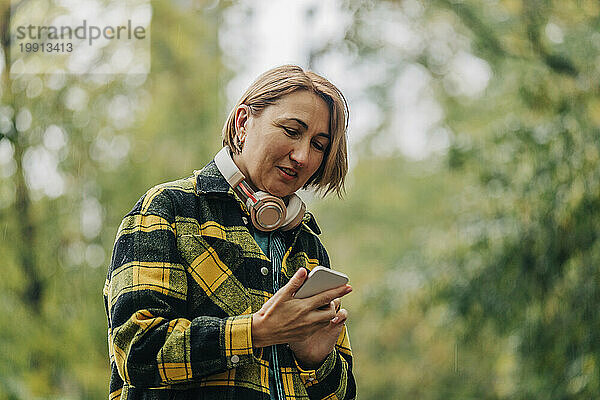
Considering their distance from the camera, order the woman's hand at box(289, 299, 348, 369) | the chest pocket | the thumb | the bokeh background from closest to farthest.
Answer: the thumb, the chest pocket, the woman's hand at box(289, 299, 348, 369), the bokeh background

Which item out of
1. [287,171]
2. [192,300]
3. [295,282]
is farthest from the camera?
[287,171]

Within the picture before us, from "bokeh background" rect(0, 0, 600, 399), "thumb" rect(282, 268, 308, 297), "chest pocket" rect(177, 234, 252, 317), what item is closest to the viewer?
"thumb" rect(282, 268, 308, 297)

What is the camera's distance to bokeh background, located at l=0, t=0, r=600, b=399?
5.33m

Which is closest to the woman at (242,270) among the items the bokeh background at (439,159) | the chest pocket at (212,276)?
the chest pocket at (212,276)

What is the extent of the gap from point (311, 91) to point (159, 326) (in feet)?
1.60

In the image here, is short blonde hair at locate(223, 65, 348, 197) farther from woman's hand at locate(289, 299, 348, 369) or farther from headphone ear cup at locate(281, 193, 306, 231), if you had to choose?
woman's hand at locate(289, 299, 348, 369)

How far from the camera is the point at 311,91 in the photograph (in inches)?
56.7

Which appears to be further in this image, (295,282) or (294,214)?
(294,214)

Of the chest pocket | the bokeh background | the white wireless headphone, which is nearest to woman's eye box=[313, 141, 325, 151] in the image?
the white wireless headphone

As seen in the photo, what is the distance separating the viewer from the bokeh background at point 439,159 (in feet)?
17.5

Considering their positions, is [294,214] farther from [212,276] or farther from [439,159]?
[439,159]

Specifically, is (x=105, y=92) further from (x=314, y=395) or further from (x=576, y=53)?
(x=314, y=395)

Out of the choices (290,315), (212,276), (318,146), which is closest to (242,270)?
(212,276)

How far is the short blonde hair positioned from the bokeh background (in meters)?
2.98
